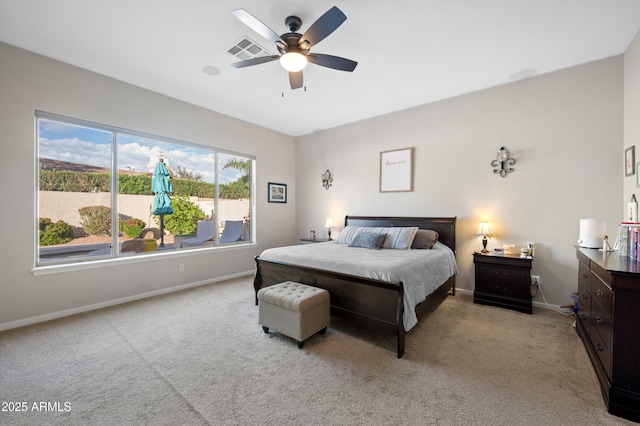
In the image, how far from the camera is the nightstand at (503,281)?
3.39 metres

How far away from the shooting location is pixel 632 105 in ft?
9.36

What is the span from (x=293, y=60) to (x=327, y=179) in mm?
3429

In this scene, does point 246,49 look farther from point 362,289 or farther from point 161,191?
point 362,289

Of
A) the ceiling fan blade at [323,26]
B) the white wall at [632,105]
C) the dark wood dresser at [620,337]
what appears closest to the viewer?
the dark wood dresser at [620,337]

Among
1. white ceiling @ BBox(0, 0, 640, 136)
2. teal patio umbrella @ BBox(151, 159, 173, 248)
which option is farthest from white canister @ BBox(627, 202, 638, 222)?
teal patio umbrella @ BBox(151, 159, 173, 248)

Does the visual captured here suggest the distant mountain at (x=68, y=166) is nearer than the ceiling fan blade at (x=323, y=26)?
No

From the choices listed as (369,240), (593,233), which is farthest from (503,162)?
(369,240)

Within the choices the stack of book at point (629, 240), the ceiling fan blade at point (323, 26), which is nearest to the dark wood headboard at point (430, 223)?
the stack of book at point (629, 240)

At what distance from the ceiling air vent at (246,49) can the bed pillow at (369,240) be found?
2771 millimetres

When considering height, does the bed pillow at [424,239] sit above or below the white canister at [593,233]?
below

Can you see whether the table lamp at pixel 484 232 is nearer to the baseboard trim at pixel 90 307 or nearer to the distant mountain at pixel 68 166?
the baseboard trim at pixel 90 307

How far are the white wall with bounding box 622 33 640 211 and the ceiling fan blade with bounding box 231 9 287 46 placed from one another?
3569mm

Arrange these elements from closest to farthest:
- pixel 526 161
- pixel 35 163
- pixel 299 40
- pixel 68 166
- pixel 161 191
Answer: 1. pixel 299 40
2. pixel 35 163
3. pixel 68 166
4. pixel 526 161
5. pixel 161 191

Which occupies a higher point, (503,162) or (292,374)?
(503,162)
